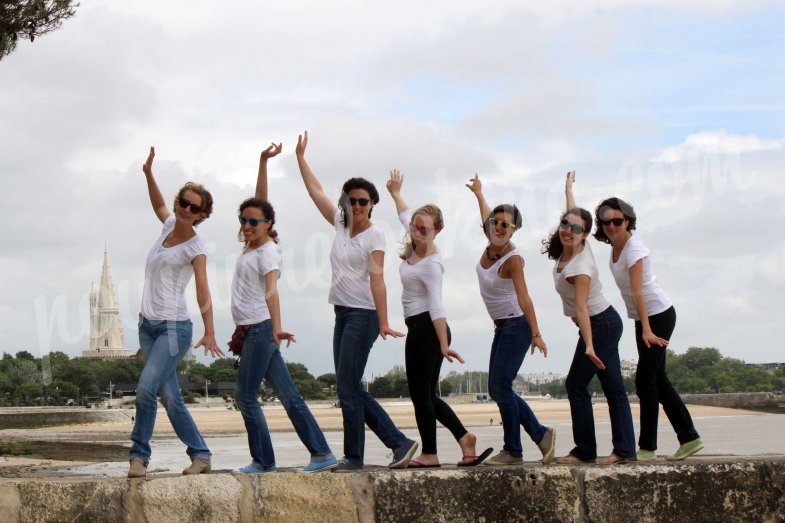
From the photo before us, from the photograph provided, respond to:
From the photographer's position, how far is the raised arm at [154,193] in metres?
6.85

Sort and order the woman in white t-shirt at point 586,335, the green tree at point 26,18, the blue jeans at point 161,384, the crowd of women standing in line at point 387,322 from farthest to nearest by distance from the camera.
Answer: the green tree at point 26,18
the woman in white t-shirt at point 586,335
the crowd of women standing in line at point 387,322
the blue jeans at point 161,384

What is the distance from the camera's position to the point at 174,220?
655 cm

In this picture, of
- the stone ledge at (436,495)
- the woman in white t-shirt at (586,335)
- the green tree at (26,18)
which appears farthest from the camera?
the green tree at (26,18)

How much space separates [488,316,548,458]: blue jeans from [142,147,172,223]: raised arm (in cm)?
229

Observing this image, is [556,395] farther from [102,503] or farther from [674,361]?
[102,503]

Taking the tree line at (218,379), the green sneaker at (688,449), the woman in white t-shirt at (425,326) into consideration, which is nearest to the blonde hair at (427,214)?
the woman in white t-shirt at (425,326)

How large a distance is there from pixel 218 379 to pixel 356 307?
115560 mm

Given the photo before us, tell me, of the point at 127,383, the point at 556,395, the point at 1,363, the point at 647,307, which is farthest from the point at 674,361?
the point at 647,307

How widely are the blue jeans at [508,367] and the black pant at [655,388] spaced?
2.48 feet

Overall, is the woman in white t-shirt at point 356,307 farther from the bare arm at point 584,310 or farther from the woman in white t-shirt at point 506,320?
the bare arm at point 584,310

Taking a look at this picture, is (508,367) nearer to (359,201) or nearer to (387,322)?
(387,322)

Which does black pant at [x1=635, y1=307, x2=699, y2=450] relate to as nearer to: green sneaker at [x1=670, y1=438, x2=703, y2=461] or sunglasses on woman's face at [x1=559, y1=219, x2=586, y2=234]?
green sneaker at [x1=670, y1=438, x2=703, y2=461]

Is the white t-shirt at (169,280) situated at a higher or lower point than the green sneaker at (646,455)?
Result: higher

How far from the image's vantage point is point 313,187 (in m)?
6.96
